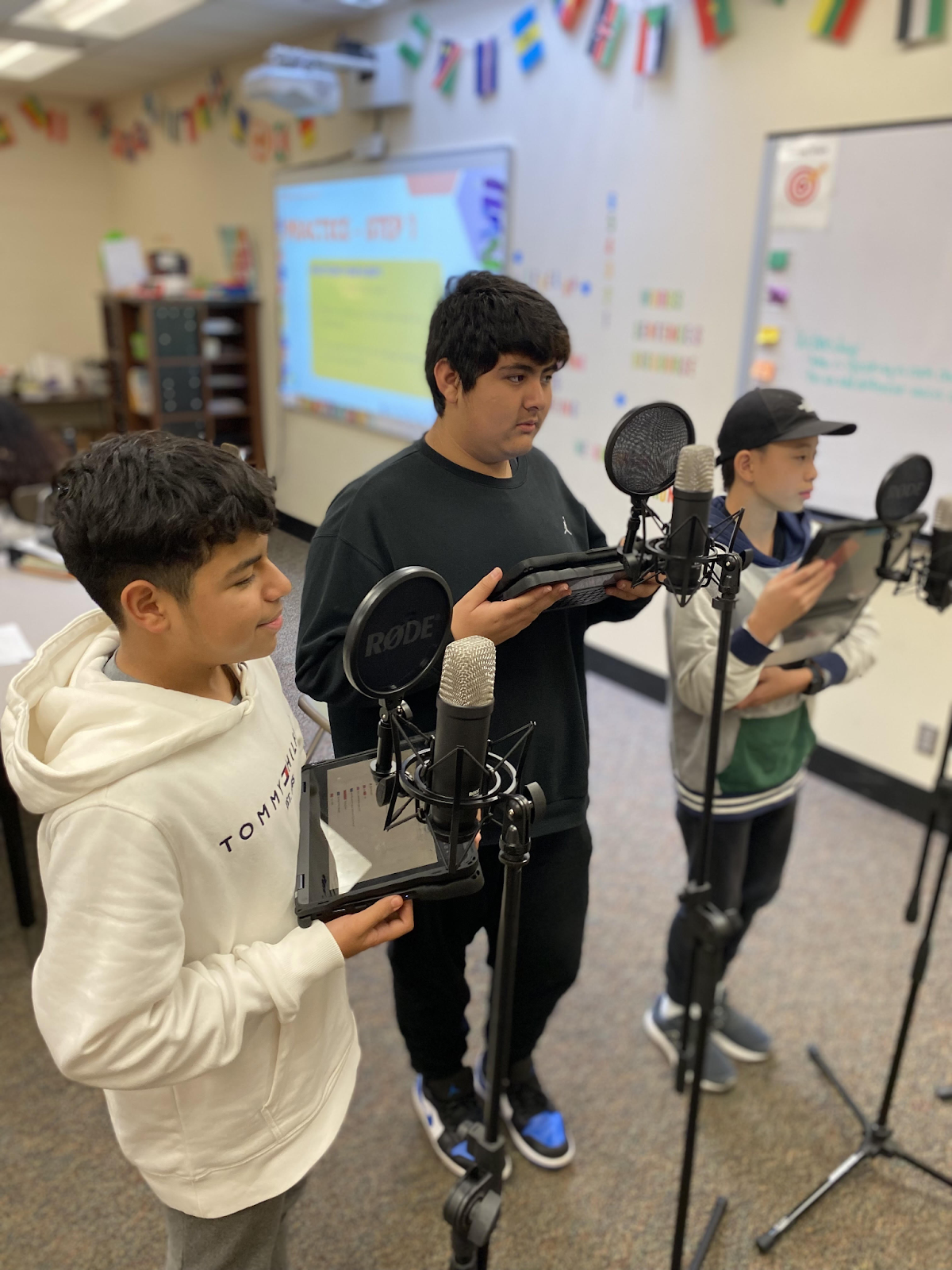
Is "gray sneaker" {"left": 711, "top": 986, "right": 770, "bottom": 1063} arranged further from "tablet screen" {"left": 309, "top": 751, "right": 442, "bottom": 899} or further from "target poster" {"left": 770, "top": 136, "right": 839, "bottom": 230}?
"target poster" {"left": 770, "top": 136, "right": 839, "bottom": 230}

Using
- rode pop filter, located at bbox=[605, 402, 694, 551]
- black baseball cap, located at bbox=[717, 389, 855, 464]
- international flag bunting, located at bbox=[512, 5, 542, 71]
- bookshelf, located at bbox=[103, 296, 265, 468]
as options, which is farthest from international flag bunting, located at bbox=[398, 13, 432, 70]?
rode pop filter, located at bbox=[605, 402, 694, 551]

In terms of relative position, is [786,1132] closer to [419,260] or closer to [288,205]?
[419,260]

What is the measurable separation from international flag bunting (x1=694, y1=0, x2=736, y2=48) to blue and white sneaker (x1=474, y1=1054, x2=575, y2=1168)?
109 inches

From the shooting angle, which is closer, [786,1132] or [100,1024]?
[100,1024]

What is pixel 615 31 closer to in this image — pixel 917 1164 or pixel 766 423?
pixel 766 423

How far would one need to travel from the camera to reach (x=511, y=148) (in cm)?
330

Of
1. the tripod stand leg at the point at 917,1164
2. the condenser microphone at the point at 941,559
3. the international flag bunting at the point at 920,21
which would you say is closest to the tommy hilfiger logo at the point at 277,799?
the condenser microphone at the point at 941,559

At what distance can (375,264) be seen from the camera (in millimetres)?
2619

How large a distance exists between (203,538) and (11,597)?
5.74 feet

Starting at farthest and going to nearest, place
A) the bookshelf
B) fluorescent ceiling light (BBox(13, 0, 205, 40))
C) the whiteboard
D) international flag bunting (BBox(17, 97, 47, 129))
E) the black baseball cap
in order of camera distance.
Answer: international flag bunting (BBox(17, 97, 47, 129)) → the bookshelf → fluorescent ceiling light (BBox(13, 0, 205, 40)) → the whiteboard → the black baseball cap

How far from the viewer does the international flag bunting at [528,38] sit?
10.1 feet

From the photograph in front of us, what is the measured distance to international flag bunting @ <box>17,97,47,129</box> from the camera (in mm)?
6066

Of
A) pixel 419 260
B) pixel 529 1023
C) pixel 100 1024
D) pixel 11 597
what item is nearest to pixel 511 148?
pixel 419 260

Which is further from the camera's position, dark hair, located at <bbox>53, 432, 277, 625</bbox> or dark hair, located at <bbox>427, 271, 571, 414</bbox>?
dark hair, located at <bbox>427, 271, 571, 414</bbox>
